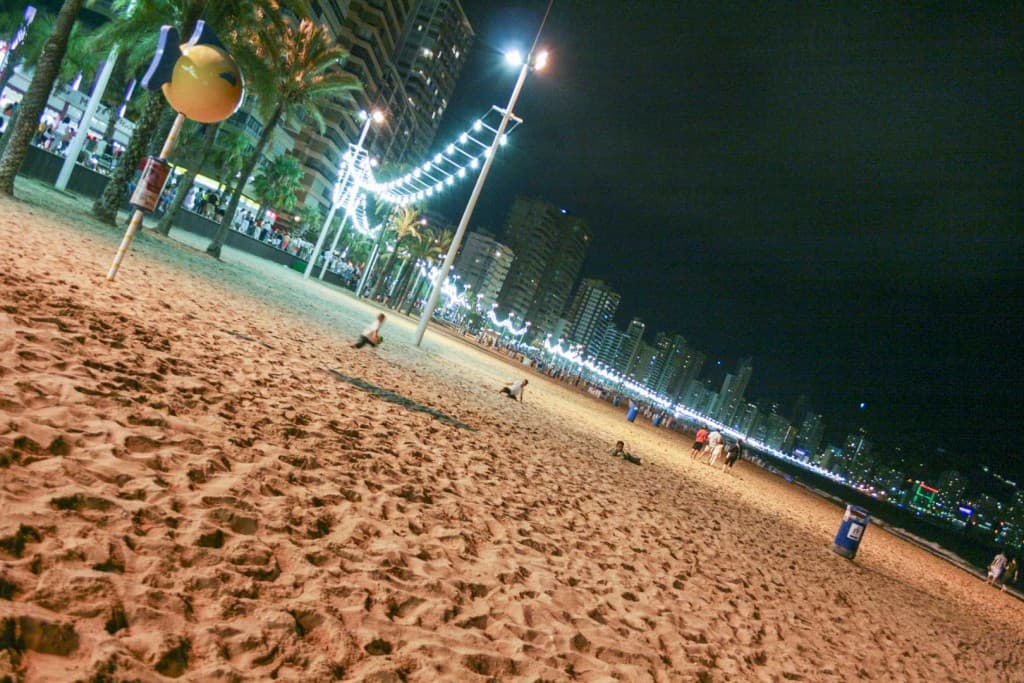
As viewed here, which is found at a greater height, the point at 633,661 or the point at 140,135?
the point at 140,135

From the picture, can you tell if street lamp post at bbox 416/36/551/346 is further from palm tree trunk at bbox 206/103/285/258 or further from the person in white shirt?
the person in white shirt

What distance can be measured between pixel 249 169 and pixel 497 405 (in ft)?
56.4

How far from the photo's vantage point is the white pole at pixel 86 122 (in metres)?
18.8

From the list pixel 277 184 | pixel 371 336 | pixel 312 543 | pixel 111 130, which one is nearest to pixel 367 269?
pixel 111 130

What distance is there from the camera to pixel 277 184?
5750 centimetres

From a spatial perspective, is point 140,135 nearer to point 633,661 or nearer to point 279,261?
point 633,661

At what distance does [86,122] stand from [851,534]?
27604 millimetres

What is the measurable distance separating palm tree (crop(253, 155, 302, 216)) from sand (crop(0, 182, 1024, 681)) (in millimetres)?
50641

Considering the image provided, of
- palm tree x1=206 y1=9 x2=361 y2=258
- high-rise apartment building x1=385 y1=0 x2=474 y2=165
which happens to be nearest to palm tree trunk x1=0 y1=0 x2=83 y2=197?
palm tree x1=206 y1=9 x2=361 y2=258

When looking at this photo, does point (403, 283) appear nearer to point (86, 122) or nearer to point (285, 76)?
point (285, 76)

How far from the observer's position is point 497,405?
1508cm

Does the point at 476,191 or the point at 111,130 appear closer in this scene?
the point at 476,191

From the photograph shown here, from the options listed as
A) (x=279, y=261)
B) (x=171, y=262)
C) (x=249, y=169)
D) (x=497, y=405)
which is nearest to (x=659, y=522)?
(x=497, y=405)

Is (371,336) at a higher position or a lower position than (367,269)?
lower
